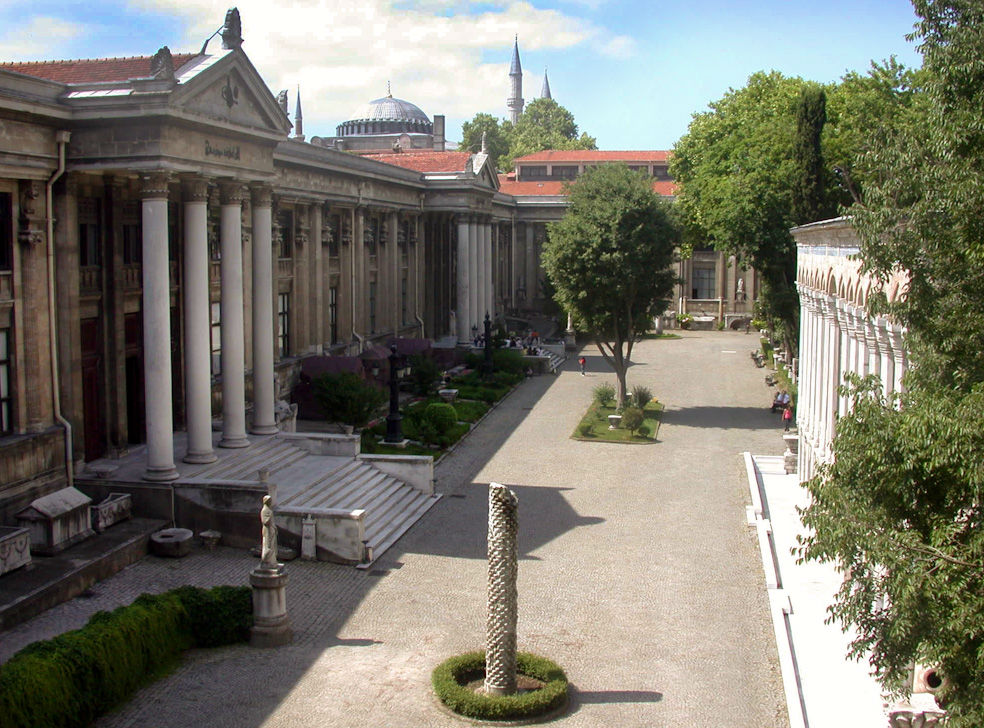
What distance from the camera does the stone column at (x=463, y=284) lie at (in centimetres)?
5584

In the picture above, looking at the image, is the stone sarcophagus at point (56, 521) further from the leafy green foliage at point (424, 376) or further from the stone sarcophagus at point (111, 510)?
the leafy green foliage at point (424, 376)

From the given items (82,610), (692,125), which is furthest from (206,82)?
(692,125)

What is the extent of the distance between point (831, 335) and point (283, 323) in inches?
811

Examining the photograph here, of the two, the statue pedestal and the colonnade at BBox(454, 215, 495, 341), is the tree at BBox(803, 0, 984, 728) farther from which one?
the colonnade at BBox(454, 215, 495, 341)

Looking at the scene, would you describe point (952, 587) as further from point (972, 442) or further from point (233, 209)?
point (233, 209)

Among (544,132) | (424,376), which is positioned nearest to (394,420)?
(424,376)

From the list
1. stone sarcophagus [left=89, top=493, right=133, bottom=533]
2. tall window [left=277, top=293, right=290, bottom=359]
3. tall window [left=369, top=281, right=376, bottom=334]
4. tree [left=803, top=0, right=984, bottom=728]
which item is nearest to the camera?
tree [left=803, top=0, right=984, bottom=728]

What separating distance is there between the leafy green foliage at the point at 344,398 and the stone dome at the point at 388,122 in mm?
61754

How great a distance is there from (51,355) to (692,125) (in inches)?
1947

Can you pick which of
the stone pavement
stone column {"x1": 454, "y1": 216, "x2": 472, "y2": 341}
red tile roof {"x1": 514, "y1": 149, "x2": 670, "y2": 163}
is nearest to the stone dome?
red tile roof {"x1": 514, "y1": 149, "x2": 670, "y2": 163}

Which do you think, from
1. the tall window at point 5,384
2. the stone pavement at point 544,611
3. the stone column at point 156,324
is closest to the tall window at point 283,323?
the stone pavement at point 544,611

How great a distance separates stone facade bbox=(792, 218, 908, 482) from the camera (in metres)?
18.8

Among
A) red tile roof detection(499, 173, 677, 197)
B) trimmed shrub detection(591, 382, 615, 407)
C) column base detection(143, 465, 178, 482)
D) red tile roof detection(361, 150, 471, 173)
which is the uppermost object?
red tile roof detection(499, 173, 677, 197)

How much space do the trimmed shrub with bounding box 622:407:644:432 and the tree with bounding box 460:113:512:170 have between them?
78451mm
